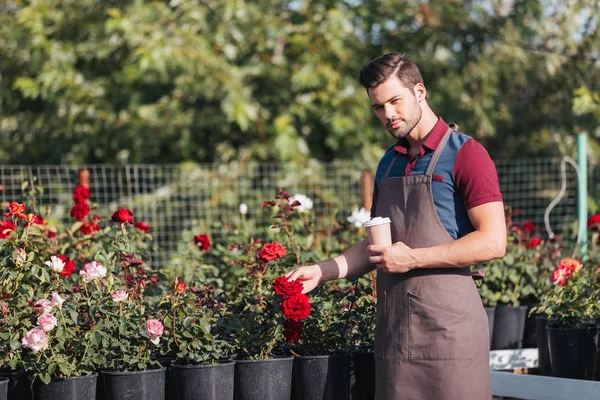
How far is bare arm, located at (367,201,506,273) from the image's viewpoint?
90.5 inches

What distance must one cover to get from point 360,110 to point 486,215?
→ 6.10 m

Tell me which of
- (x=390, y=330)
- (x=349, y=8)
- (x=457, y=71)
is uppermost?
(x=349, y=8)

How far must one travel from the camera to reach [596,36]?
8.80 m

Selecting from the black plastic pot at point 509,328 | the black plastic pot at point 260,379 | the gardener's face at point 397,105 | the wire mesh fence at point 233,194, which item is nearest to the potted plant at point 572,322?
the black plastic pot at point 509,328

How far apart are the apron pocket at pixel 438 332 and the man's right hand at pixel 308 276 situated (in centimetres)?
35

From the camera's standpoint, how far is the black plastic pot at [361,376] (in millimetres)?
3201

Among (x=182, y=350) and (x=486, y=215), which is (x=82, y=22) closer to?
(x=182, y=350)

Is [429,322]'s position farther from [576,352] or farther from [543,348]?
[543,348]

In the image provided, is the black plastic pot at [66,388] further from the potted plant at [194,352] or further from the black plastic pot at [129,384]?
the potted plant at [194,352]

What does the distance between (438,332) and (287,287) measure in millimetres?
528

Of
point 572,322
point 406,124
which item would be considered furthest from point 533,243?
point 406,124

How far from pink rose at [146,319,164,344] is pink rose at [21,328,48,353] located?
12.3 inches

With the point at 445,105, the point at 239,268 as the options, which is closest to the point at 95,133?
the point at 445,105

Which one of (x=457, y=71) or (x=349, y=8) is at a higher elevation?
(x=349, y=8)
